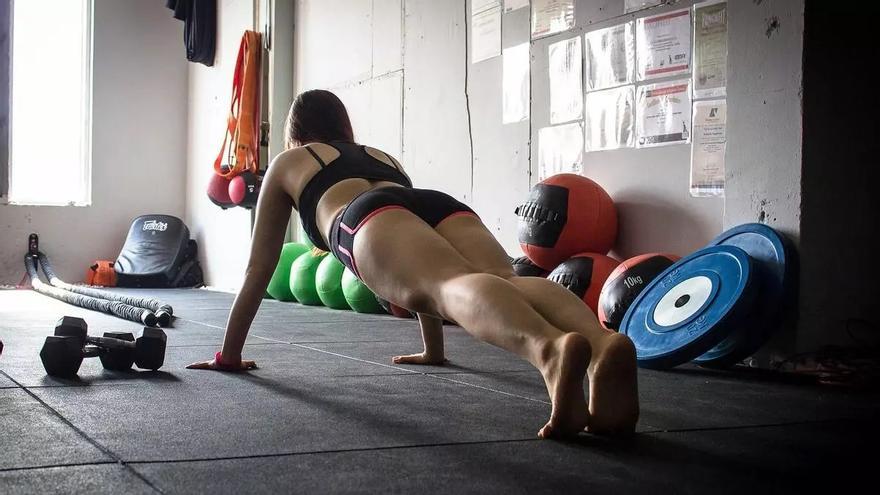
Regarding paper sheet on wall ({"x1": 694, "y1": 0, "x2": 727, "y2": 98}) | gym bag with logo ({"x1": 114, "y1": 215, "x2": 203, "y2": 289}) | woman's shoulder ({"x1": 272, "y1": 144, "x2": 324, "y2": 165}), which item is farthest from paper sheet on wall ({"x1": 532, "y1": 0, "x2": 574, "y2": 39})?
gym bag with logo ({"x1": 114, "y1": 215, "x2": 203, "y2": 289})

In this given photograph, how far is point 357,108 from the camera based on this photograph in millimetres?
6469

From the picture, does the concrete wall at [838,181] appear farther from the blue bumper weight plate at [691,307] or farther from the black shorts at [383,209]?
the black shorts at [383,209]

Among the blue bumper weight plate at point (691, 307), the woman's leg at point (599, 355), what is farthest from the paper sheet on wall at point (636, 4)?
the woman's leg at point (599, 355)

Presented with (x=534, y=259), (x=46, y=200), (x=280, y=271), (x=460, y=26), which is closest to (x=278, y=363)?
(x=534, y=259)

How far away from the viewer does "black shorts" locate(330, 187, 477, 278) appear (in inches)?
84.2

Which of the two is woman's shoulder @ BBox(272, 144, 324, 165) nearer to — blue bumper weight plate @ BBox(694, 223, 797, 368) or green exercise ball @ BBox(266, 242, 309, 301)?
blue bumper weight plate @ BBox(694, 223, 797, 368)

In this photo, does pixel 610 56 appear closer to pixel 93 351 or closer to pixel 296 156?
pixel 296 156

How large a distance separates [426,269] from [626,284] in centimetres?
166

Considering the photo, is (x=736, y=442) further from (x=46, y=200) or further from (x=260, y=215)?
(x=46, y=200)

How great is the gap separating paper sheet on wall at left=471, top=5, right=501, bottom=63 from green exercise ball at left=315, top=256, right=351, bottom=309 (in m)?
1.59

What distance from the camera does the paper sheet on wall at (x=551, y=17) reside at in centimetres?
442

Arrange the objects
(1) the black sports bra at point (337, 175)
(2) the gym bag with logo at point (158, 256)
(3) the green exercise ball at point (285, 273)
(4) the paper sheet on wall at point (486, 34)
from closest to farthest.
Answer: (1) the black sports bra at point (337, 175)
(4) the paper sheet on wall at point (486, 34)
(3) the green exercise ball at point (285, 273)
(2) the gym bag with logo at point (158, 256)

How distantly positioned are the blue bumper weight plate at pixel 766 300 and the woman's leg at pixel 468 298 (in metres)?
1.43

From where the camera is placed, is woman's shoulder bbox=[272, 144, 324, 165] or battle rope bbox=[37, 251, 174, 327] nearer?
woman's shoulder bbox=[272, 144, 324, 165]
